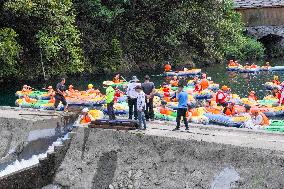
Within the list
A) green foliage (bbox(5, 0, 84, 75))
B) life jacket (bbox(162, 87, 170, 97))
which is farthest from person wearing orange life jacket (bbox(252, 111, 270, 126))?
green foliage (bbox(5, 0, 84, 75))

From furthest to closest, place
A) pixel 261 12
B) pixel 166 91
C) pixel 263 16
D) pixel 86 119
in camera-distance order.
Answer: pixel 263 16
pixel 261 12
pixel 166 91
pixel 86 119

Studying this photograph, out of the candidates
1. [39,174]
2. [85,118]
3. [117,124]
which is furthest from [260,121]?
[39,174]

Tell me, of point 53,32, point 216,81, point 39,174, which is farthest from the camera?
point 216,81

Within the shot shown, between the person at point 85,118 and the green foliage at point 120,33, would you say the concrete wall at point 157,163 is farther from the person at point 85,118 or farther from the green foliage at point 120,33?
the green foliage at point 120,33

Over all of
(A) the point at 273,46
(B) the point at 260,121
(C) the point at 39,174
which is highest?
(A) the point at 273,46

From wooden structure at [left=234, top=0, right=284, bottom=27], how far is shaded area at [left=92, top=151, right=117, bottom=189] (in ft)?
172

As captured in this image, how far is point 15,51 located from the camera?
37.2m

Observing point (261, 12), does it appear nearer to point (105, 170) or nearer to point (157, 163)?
point (105, 170)

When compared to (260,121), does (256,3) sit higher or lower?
higher

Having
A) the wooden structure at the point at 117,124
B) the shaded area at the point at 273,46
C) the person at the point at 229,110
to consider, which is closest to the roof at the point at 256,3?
the shaded area at the point at 273,46

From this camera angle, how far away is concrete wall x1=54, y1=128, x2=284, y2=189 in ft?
48.3

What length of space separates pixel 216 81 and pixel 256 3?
83.4ft

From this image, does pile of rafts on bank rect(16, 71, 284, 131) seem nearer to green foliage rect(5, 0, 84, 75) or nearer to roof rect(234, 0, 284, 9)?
green foliage rect(5, 0, 84, 75)

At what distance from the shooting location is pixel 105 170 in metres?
17.6
